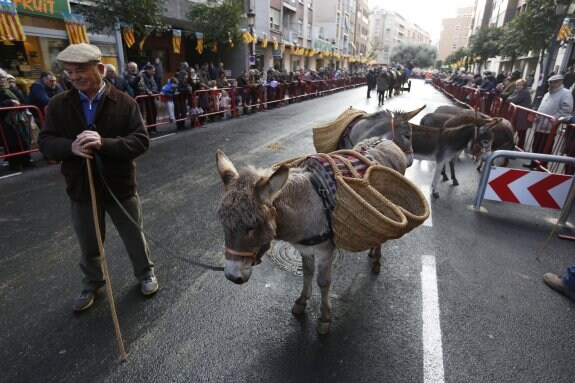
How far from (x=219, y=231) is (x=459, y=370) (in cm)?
324

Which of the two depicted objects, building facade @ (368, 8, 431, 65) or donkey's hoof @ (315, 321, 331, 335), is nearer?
donkey's hoof @ (315, 321, 331, 335)

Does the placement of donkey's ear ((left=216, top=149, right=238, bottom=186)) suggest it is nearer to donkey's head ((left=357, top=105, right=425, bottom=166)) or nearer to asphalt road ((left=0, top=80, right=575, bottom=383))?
asphalt road ((left=0, top=80, right=575, bottom=383))

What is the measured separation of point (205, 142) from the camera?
31.6ft

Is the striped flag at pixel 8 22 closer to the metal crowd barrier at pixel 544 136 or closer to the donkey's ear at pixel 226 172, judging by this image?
the donkey's ear at pixel 226 172

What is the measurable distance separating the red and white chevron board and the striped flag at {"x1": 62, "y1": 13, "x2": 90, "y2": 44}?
1541 cm

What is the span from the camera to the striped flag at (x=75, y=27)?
12234mm

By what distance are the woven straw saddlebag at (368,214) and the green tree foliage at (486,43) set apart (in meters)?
36.6

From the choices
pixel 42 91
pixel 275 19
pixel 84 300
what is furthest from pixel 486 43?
pixel 84 300

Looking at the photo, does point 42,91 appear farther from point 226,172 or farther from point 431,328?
point 431,328

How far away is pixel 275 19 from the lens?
113 ft

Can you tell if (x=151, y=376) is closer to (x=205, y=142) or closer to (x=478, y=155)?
(x=478, y=155)

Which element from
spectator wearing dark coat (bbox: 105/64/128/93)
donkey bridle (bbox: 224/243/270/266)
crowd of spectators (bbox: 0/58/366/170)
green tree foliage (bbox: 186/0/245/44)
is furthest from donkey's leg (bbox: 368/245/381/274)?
green tree foliage (bbox: 186/0/245/44)

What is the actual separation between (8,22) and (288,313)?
1286cm

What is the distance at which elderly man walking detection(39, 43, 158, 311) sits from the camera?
2426 mm
